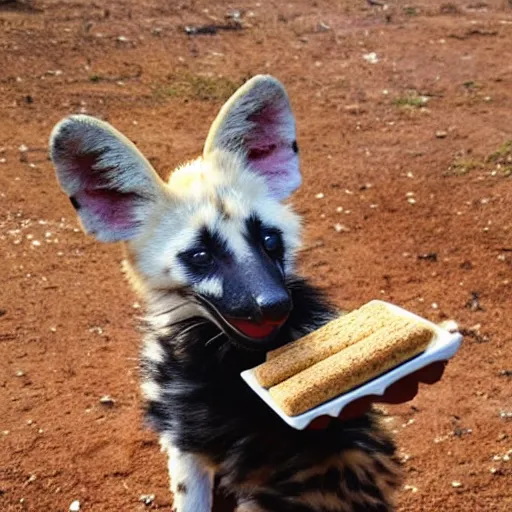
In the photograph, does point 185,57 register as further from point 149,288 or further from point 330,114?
point 149,288

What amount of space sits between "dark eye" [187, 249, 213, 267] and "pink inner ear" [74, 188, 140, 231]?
11.8 inches

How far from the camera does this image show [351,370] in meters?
2.37

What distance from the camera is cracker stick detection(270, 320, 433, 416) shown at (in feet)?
7.67

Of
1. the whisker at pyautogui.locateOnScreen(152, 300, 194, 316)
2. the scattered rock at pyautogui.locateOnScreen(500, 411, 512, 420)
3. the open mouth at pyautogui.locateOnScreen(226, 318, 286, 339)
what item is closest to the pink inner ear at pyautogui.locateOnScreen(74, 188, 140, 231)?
the whisker at pyautogui.locateOnScreen(152, 300, 194, 316)

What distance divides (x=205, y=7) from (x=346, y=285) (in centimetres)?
528

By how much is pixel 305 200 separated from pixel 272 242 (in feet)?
10.2

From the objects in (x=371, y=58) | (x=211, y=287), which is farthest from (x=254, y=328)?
(x=371, y=58)

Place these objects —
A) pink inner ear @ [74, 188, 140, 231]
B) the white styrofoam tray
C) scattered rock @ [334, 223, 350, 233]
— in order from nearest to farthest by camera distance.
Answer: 1. the white styrofoam tray
2. pink inner ear @ [74, 188, 140, 231]
3. scattered rock @ [334, 223, 350, 233]

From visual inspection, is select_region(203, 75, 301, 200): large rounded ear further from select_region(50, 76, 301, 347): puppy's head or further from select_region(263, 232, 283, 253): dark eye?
select_region(263, 232, 283, 253): dark eye

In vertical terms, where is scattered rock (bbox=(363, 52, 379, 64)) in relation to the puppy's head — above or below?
below

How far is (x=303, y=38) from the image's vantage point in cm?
884

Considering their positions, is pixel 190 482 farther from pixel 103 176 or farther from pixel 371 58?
pixel 371 58

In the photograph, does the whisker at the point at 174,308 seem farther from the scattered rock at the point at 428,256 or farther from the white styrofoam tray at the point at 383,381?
the scattered rock at the point at 428,256

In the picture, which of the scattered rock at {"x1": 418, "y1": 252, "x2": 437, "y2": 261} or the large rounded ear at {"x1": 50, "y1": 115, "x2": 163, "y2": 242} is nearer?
the large rounded ear at {"x1": 50, "y1": 115, "x2": 163, "y2": 242}
